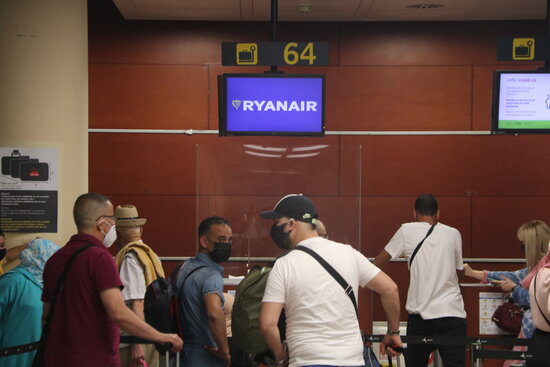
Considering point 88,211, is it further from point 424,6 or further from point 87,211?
point 424,6

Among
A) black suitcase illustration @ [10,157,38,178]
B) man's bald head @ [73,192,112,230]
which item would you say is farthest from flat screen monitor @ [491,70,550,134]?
black suitcase illustration @ [10,157,38,178]

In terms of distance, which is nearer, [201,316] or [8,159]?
[201,316]

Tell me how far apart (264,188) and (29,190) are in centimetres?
190

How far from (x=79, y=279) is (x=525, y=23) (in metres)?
5.52

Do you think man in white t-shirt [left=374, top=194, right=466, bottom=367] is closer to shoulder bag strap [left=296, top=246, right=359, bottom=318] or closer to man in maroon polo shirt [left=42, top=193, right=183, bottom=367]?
shoulder bag strap [left=296, top=246, right=359, bottom=318]

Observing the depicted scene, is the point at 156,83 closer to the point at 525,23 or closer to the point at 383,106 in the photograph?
the point at 383,106

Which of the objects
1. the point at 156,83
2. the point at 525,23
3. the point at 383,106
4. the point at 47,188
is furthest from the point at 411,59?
the point at 47,188

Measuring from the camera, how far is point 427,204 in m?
5.61

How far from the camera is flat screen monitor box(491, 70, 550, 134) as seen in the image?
591 centimetres

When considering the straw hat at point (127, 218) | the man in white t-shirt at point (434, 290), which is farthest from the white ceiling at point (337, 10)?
the man in white t-shirt at point (434, 290)

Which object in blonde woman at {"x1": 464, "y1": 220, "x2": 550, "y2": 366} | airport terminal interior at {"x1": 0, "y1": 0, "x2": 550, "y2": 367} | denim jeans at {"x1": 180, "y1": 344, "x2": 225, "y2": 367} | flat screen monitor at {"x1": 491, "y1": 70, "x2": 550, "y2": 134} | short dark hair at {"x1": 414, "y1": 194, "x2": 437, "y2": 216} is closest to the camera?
denim jeans at {"x1": 180, "y1": 344, "x2": 225, "y2": 367}

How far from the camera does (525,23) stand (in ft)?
24.3

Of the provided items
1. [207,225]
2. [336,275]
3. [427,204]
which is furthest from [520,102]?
[336,275]

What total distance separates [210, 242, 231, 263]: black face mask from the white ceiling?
3135 mm
